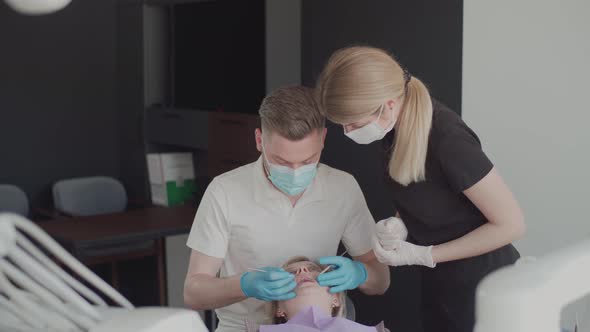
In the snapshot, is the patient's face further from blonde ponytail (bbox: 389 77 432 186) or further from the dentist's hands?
blonde ponytail (bbox: 389 77 432 186)

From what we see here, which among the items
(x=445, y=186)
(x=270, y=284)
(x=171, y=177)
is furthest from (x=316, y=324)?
(x=171, y=177)

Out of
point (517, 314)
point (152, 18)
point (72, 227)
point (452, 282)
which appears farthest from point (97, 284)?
point (152, 18)

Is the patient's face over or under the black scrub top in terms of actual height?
under

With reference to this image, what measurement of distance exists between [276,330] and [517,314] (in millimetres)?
1330

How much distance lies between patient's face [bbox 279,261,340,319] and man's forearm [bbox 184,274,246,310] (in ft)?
0.41

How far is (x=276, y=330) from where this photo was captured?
181 centimetres

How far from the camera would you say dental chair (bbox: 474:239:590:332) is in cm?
53

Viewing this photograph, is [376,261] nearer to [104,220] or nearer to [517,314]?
[517,314]

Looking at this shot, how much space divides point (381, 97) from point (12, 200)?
3047 millimetres

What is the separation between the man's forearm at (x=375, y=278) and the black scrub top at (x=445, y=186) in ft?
0.42

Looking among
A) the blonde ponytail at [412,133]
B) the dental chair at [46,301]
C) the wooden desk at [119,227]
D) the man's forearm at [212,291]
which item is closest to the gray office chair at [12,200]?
the wooden desk at [119,227]

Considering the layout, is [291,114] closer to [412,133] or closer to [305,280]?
[412,133]

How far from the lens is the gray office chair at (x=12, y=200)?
4.19 m

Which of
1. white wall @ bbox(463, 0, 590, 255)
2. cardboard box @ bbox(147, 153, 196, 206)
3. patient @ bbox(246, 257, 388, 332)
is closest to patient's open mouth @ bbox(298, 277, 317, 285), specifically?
patient @ bbox(246, 257, 388, 332)
